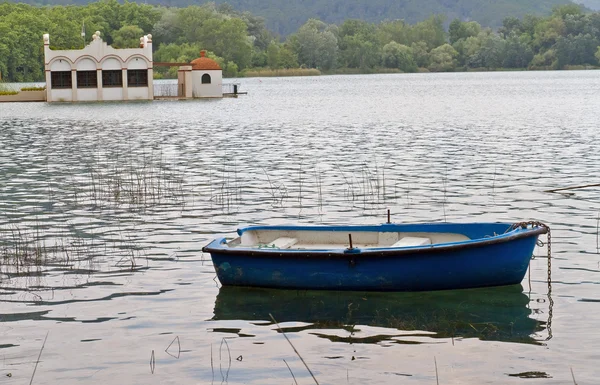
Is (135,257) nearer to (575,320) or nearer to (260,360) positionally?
(260,360)

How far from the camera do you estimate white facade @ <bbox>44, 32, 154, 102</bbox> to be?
84.7 metres

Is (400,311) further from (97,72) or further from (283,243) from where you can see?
(97,72)

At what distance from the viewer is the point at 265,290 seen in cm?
1516

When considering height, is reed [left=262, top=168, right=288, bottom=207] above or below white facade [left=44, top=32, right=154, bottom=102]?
below

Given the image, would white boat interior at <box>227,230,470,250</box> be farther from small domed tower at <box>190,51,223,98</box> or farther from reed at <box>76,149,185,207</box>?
small domed tower at <box>190,51,223,98</box>

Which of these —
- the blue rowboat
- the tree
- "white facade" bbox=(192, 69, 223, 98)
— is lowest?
the blue rowboat

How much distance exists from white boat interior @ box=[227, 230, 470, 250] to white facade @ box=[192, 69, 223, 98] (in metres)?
78.3

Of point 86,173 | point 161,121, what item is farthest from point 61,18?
point 86,173

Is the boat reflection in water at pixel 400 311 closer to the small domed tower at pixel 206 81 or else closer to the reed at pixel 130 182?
the reed at pixel 130 182

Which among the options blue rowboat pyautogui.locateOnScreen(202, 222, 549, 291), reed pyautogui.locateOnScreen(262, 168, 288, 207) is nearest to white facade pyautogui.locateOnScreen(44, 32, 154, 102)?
reed pyautogui.locateOnScreen(262, 168, 288, 207)

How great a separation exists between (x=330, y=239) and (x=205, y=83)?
78789 mm

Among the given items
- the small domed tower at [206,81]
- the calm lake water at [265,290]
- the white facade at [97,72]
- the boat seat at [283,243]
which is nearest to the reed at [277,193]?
the calm lake water at [265,290]

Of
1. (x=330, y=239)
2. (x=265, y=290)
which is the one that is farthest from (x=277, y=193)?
(x=265, y=290)

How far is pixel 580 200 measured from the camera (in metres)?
23.8
